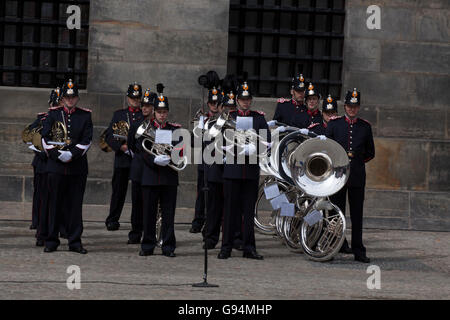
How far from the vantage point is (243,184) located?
13.4 meters

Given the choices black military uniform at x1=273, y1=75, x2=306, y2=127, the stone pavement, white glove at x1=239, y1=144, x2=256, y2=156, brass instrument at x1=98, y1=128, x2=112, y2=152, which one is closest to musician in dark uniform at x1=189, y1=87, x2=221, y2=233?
the stone pavement

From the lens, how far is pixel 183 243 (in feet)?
47.5

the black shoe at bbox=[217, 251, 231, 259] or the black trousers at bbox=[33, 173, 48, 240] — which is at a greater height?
the black trousers at bbox=[33, 173, 48, 240]

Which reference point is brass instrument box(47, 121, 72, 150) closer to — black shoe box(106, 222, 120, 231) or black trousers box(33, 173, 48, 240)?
black trousers box(33, 173, 48, 240)

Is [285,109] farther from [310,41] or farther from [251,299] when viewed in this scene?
[251,299]

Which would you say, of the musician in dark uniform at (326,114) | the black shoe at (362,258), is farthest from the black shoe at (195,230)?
the black shoe at (362,258)

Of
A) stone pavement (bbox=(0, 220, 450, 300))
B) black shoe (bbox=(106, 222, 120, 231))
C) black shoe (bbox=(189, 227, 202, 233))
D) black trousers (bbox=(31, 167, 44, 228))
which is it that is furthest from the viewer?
black shoe (bbox=(189, 227, 202, 233))

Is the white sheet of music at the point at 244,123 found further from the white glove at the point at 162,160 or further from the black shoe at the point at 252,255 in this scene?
the black shoe at the point at 252,255

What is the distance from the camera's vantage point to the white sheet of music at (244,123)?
518 inches

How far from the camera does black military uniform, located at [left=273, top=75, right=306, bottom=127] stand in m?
15.0

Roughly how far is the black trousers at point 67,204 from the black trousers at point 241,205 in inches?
74.5

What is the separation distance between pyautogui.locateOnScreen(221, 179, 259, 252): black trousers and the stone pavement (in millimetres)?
Result: 303

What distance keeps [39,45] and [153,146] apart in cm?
627

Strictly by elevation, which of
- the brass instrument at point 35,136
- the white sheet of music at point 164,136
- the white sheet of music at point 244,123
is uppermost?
the white sheet of music at point 244,123
